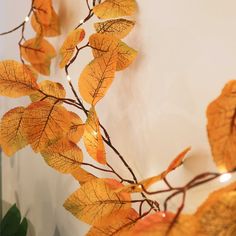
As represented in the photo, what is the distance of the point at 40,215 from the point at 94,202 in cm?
40

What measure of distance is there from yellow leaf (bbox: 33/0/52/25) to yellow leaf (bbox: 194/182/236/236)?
56 centimetres

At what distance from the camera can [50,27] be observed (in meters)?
0.80

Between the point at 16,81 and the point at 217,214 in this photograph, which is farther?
the point at 16,81

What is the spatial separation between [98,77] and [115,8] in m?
0.13

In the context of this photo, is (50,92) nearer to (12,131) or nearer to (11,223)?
(12,131)

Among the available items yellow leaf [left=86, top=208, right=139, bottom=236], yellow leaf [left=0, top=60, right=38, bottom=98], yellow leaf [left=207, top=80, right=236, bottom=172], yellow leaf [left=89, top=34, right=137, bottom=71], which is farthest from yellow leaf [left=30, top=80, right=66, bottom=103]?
yellow leaf [left=207, top=80, right=236, bottom=172]

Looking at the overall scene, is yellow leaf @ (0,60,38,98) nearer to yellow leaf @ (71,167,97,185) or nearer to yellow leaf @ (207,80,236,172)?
yellow leaf @ (71,167,97,185)

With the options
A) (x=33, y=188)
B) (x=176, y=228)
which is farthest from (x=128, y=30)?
(x=33, y=188)

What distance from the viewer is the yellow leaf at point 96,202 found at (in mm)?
557

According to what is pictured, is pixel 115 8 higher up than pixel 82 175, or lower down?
higher up

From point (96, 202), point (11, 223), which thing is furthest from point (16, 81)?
point (11, 223)

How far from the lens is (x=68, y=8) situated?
771 mm

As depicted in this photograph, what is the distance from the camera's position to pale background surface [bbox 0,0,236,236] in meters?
0.51

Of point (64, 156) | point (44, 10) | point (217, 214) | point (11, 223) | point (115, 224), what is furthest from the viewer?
point (11, 223)
